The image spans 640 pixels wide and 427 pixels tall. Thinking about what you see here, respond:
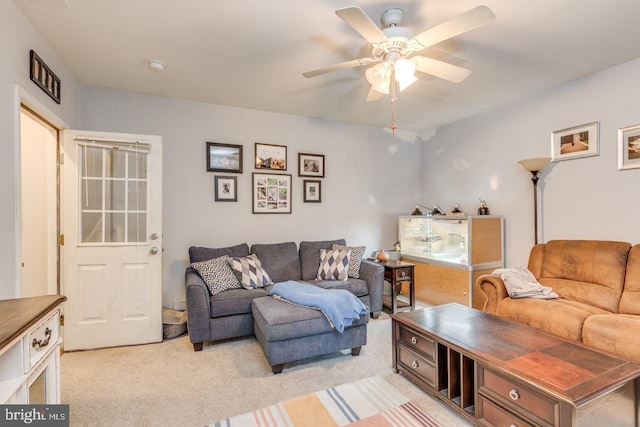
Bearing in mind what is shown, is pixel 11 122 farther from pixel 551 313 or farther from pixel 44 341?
pixel 551 313

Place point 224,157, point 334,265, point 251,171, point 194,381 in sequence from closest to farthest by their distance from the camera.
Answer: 1. point 194,381
2. point 334,265
3. point 224,157
4. point 251,171

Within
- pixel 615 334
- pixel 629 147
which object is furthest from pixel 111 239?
Answer: pixel 629 147

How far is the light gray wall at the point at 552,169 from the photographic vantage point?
280 centimetres

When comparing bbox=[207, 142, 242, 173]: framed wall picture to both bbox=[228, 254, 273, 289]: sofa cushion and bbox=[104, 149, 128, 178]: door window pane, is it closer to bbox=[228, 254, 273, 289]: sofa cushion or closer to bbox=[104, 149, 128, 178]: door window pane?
bbox=[104, 149, 128, 178]: door window pane

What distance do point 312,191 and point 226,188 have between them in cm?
117

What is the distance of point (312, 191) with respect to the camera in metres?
4.32

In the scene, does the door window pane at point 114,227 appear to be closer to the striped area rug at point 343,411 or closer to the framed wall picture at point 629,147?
the striped area rug at point 343,411

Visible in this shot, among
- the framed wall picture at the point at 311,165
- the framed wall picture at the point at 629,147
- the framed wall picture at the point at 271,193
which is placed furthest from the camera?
the framed wall picture at the point at 311,165

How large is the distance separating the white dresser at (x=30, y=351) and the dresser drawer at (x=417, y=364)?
204 cm

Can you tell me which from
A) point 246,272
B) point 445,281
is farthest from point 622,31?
point 246,272

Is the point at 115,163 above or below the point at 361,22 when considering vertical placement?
below

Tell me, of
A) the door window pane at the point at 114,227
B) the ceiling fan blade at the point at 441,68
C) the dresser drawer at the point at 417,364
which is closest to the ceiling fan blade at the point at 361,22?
the ceiling fan blade at the point at 441,68

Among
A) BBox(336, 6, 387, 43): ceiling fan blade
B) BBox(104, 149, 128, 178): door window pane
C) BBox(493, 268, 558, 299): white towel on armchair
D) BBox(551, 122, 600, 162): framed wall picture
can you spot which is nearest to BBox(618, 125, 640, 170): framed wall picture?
BBox(551, 122, 600, 162): framed wall picture

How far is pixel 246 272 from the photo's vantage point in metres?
3.23
